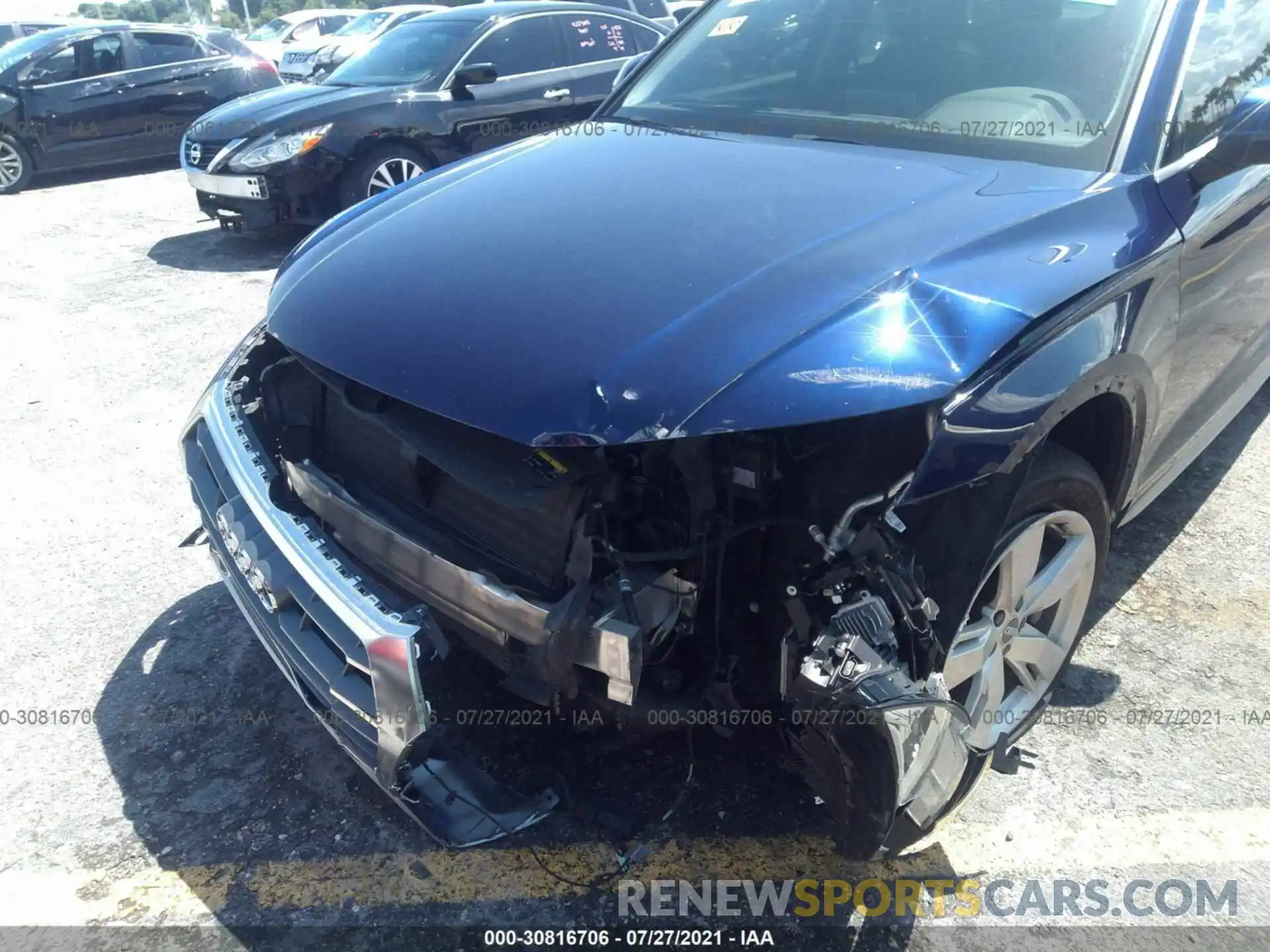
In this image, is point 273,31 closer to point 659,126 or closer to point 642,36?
point 642,36

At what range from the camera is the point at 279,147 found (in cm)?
687

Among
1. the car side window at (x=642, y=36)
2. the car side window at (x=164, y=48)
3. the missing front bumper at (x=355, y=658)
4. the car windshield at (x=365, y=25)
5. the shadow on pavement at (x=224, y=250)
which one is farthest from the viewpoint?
the car windshield at (x=365, y=25)

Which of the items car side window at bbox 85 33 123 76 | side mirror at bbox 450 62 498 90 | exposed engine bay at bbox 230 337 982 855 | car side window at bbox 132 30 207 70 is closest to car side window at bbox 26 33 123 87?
car side window at bbox 85 33 123 76

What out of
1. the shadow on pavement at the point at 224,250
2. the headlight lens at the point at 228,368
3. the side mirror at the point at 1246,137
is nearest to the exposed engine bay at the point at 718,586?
the headlight lens at the point at 228,368

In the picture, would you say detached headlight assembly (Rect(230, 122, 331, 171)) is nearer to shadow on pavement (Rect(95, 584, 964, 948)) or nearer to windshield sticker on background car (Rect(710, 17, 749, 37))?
windshield sticker on background car (Rect(710, 17, 749, 37))

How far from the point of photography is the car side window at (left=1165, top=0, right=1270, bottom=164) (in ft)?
8.12

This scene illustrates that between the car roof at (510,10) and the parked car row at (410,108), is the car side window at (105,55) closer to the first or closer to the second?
the parked car row at (410,108)

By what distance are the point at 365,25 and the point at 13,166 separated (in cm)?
779

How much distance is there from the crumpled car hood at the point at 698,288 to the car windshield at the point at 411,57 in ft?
17.5

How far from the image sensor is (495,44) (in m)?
7.48

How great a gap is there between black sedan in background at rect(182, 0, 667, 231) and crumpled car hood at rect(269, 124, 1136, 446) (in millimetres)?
4769

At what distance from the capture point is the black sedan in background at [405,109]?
6902 mm

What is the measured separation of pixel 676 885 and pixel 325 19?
25.4m

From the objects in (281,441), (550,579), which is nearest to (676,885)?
(550,579)
